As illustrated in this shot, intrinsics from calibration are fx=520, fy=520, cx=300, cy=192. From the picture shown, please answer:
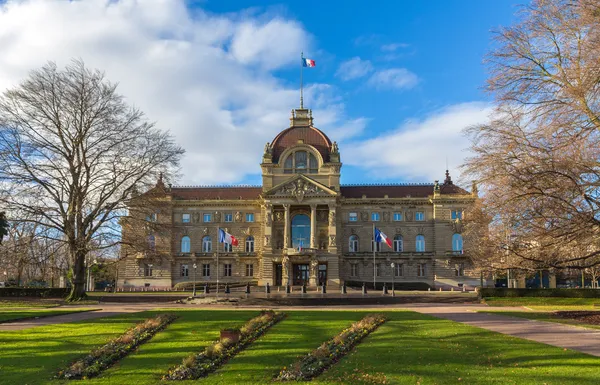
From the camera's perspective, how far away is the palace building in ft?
237

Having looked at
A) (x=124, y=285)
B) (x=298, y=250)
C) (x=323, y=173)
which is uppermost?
(x=323, y=173)

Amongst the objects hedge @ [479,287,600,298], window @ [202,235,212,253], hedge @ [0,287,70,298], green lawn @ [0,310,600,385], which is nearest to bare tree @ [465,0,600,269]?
green lawn @ [0,310,600,385]

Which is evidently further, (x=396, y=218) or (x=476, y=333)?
(x=396, y=218)

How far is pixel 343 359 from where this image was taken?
15383 mm

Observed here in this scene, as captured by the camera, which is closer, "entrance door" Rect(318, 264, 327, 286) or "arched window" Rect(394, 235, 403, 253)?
"entrance door" Rect(318, 264, 327, 286)

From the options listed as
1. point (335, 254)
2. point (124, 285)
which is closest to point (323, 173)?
point (335, 254)

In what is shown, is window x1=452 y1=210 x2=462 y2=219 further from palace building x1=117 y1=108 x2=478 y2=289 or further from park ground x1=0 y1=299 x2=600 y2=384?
park ground x1=0 y1=299 x2=600 y2=384

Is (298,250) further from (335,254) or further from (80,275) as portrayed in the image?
(80,275)

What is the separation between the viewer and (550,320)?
27.3 meters

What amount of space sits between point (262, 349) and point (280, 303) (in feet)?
86.5

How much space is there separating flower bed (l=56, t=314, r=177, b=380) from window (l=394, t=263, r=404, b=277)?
184ft

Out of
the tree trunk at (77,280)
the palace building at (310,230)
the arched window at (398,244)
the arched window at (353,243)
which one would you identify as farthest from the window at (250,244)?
the tree trunk at (77,280)

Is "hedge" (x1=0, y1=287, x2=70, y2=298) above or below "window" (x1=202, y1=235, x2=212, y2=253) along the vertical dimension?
below

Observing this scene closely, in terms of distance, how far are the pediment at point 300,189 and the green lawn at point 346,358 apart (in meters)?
49.3
